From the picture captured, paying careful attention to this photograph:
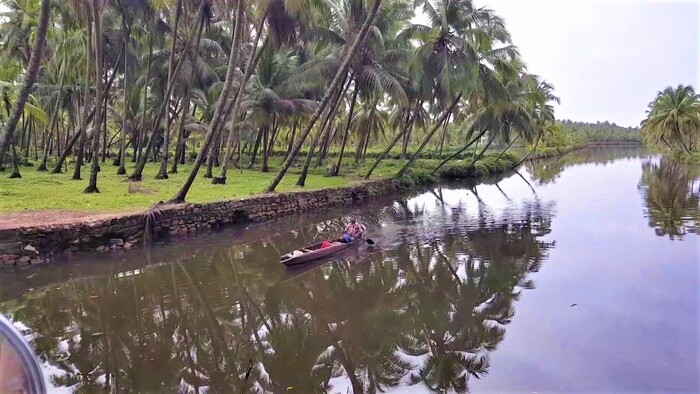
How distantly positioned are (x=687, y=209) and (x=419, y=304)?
16654 millimetres

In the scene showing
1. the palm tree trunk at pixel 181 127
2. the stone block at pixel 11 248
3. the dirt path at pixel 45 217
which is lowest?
the stone block at pixel 11 248

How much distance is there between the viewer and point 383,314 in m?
9.09

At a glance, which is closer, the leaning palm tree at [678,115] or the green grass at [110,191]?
the green grass at [110,191]

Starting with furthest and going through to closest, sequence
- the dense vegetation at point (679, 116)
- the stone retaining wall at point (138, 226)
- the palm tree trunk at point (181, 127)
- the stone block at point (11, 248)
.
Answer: the dense vegetation at point (679, 116) → the palm tree trunk at point (181, 127) → the stone retaining wall at point (138, 226) → the stone block at point (11, 248)

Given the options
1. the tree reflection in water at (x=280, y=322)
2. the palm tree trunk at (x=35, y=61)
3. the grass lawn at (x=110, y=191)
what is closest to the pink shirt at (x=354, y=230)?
the tree reflection in water at (x=280, y=322)

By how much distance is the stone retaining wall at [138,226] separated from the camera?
12.2 meters

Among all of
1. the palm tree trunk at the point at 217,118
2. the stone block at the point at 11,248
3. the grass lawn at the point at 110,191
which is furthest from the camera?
the palm tree trunk at the point at 217,118

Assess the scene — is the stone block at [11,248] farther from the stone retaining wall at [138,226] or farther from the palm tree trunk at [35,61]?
the palm tree trunk at [35,61]

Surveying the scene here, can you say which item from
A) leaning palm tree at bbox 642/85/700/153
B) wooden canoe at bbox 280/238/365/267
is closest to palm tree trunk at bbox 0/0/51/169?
wooden canoe at bbox 280/238/365/267

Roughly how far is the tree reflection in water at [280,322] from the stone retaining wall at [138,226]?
2.06 metres

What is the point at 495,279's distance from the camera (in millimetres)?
11438

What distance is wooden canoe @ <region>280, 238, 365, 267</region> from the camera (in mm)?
12039

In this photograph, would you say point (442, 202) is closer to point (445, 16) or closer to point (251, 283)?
point (445, 16)

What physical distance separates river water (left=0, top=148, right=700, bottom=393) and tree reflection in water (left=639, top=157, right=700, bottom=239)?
0.32 m
